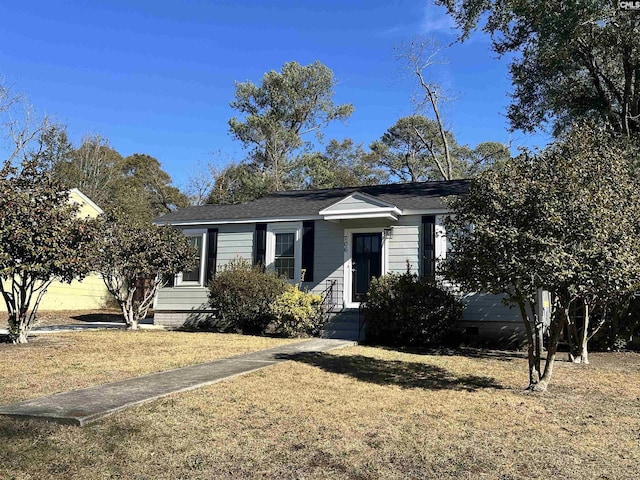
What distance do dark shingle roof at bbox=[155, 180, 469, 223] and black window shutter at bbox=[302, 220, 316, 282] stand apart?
0.36m

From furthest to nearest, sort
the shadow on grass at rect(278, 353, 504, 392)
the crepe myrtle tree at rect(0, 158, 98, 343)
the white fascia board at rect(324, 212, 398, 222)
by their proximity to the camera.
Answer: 1. the white fascia board at rect(324, 212, 398, 222)
2. the crepe myrtle tree at rect(0, 158, 98, 343)
3. the shadow on grass at rect(278, 353, 504, 392)

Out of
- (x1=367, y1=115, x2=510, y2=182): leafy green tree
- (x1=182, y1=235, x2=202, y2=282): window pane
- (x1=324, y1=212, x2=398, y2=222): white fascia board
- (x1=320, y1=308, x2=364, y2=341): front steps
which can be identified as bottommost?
(x1=320, y1=308, x2=364, y2=341): front steps

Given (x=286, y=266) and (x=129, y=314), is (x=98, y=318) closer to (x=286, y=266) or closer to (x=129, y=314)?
(x=129, y=314)

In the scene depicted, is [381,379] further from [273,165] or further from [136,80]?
[273,165]

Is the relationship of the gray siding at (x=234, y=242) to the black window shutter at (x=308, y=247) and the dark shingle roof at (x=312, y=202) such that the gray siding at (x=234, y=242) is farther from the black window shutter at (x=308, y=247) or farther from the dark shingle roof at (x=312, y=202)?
the black window shutter at (x=308, y=247)

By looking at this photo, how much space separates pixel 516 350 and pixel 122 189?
2971 cm

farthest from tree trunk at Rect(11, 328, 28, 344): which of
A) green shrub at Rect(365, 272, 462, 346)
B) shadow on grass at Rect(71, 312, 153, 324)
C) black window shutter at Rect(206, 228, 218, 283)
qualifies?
green shrub at Rect(365, 272, 462, 346)

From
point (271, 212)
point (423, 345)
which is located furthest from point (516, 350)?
point (271, 212)

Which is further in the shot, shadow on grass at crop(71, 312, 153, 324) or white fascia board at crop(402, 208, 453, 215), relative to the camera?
shadow on grass at crop(71, 312, 153, 324)

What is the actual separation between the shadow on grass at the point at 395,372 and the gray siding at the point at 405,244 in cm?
451

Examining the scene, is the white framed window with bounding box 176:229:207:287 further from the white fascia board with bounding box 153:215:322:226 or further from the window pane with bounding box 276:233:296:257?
the window pane with bounding box 276:233:296:257

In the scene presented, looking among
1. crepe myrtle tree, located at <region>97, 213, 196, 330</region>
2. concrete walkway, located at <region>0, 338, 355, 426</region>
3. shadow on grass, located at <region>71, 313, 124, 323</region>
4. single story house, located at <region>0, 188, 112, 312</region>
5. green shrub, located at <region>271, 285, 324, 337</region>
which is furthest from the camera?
single story house, located at <region>0, 188, 112, 312</region>

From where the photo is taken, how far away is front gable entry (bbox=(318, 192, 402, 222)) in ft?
43.6

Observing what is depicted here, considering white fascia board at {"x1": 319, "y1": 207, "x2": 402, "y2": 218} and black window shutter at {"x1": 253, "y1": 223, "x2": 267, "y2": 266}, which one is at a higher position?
white fascia board at {"x1": 319, "y1": 207, "x2": 402, "y2": 218}
